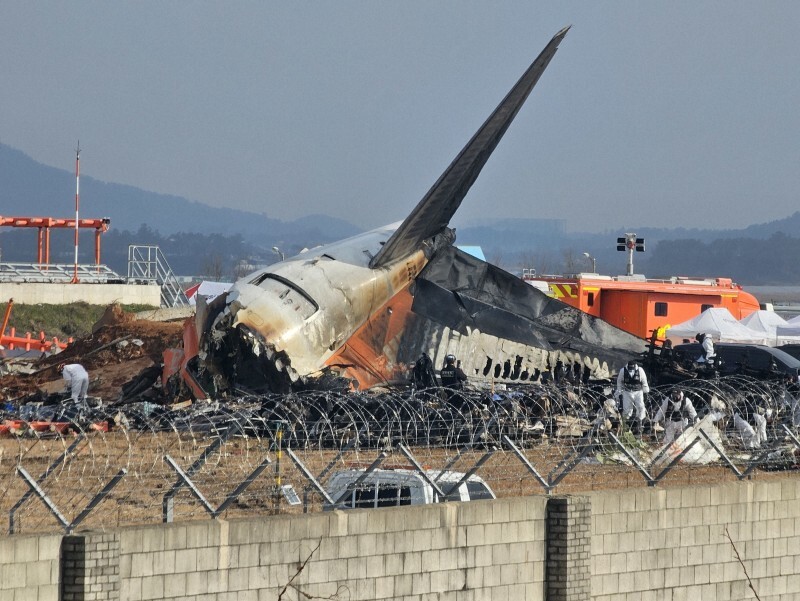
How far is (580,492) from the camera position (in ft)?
50.1

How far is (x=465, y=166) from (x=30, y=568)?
67.9 ft

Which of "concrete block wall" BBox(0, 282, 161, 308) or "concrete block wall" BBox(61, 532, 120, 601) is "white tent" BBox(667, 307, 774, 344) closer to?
"concrete block wall" BBox(0, 282, 161, 308)

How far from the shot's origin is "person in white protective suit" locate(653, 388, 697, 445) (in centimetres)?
1995

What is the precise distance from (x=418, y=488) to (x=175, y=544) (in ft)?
11.3

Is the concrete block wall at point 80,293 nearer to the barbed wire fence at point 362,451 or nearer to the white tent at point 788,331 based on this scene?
the white tent at point 788,331

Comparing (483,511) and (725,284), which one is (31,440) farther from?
(725,284)

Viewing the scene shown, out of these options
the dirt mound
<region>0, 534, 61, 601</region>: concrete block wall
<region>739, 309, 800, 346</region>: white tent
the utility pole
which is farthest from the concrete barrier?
the utility pole

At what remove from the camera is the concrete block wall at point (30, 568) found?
1091cm

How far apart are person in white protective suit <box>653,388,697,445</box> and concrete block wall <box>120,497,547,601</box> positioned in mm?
6031

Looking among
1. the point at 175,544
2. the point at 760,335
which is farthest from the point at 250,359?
the point at 760,335

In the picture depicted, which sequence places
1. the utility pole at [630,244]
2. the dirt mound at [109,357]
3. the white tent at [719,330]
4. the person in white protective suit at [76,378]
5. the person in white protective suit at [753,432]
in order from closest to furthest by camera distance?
1. the person in white protective suit at [753,432]
2. the person in white protective suit at [76,378]
3. the dirt mound at [109,357]
4. the white tent at [719,330]
5. the utility pole at [630,244]

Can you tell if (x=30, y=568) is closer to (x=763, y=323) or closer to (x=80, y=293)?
(x=763, y=323)

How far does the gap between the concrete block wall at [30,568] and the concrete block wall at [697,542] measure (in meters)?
6.31

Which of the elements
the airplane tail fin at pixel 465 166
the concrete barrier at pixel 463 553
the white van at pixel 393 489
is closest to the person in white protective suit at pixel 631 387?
the concrete barrier at pixel 463 553
